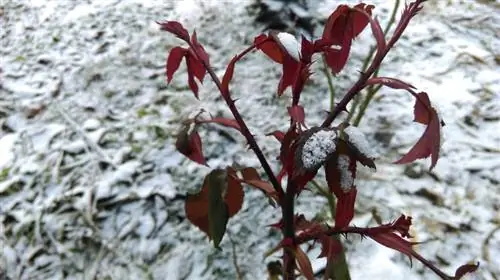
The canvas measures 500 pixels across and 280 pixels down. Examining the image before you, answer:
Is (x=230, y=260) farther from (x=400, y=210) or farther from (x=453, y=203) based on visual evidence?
(x=453, y=203)

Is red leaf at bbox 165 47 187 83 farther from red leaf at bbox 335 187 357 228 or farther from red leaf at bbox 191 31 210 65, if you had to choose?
red leaf at bbox 335 187 357 228

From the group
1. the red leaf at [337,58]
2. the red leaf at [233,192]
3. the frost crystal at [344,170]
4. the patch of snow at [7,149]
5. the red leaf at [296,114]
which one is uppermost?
the red leaf at [337,58]

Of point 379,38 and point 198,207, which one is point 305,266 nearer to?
point 198,207

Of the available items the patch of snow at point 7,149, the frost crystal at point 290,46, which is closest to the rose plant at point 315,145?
the frost crystal at point 290,46

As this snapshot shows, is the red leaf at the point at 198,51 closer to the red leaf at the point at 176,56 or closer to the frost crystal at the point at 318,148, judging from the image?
the red leaf at the point at 176,56

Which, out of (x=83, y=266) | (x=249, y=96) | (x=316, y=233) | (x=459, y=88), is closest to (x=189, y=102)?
(x=249, y=96)
